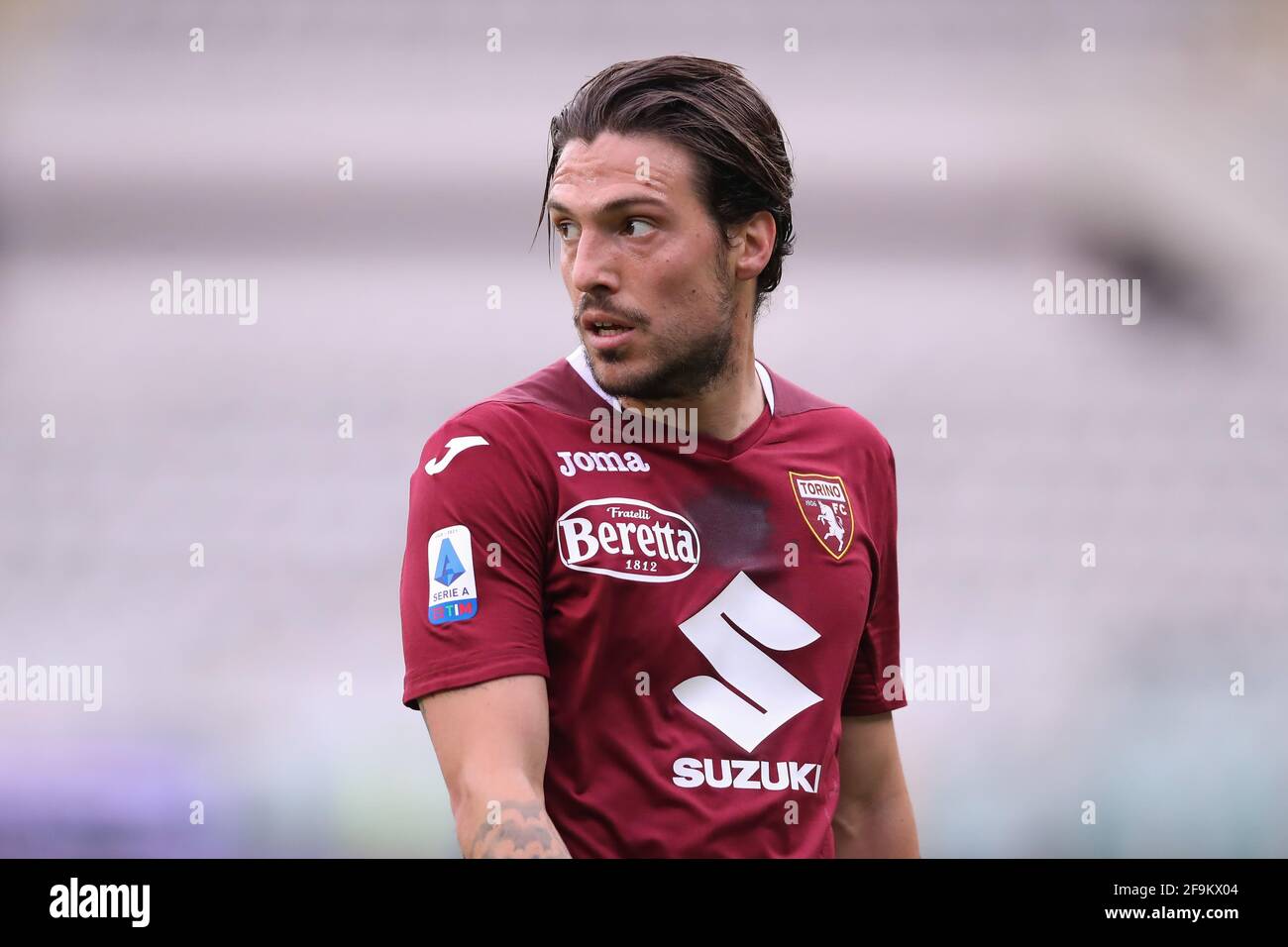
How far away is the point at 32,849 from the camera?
440 cm

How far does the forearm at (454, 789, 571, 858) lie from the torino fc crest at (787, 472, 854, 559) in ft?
2.56

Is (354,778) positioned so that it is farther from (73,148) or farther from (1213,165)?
(1213,165)

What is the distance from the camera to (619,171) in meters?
2.12

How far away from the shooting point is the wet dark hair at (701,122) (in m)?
2.21

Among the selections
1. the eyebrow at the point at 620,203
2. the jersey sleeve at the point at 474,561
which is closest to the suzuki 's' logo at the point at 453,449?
the jersey sleeve at the point at 474,561

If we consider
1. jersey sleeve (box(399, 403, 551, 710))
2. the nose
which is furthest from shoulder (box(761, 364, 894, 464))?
jersey sleeve (box(399, 403, 551, 710))

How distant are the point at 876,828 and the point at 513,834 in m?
0.98

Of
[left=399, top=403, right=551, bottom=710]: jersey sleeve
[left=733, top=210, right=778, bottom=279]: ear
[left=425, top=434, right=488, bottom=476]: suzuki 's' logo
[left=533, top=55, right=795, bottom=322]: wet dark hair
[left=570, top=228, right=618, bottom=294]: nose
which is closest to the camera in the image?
[left=399, top=403, right=551, bottom=710]: jersey sleeve

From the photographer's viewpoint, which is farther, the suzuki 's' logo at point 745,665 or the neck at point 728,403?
the neck at point 728,403

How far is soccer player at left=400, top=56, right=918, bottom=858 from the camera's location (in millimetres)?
1865

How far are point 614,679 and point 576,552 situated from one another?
0.22 metres

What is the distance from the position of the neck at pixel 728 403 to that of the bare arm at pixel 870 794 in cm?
66

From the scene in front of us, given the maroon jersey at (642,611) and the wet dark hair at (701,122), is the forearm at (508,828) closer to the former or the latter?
the maroon jersey at (642,611)

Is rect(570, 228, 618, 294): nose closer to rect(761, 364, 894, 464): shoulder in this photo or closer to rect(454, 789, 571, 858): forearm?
rect(761, 364, 894, 464): shoulder
